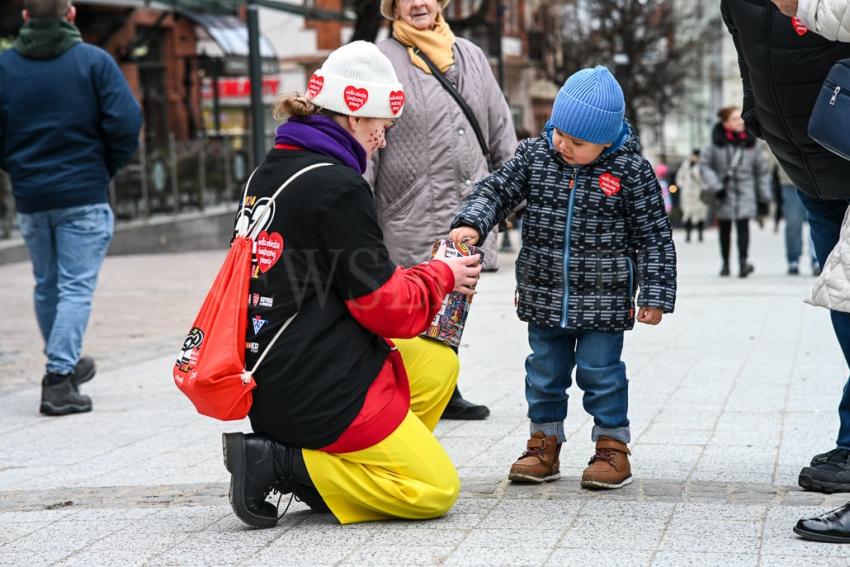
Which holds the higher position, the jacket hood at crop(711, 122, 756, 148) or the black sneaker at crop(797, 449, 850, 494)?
the black sneaker at crop(797, 449, 850, 494)

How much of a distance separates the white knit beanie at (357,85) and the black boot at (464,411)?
7.22 feet

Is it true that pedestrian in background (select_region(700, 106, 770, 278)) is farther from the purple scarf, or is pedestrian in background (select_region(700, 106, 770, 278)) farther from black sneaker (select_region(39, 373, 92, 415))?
the purple scarf

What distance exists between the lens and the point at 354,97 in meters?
4.49

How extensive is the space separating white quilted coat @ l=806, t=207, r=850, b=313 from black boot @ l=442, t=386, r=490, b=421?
102 inches

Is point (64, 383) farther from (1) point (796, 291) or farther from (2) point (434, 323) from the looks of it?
(1) point (796, 291)

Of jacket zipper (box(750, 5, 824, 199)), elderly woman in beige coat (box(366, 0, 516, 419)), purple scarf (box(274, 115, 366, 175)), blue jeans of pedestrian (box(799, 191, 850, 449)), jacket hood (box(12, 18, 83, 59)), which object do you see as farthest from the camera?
jacket hood (box(12, 18, 83, 59))

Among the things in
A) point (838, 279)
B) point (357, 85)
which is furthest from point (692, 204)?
point (838, 279)

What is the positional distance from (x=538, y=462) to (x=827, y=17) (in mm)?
1911

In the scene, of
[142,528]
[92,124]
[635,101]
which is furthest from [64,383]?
[635,101]

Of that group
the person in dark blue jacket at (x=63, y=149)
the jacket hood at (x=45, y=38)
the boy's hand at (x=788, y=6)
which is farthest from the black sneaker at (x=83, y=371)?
the boy's hand at (x=788, y=6)

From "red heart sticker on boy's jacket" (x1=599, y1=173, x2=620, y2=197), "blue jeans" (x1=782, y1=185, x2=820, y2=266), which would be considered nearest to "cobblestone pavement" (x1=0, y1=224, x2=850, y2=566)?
"red heart sticker on boy's jacket" (x1=599, y1=173, x2=620, y2=197)

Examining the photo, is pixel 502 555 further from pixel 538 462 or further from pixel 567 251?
pixel 567 251

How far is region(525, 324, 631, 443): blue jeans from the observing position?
4.79 meters

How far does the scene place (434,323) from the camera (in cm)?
473
